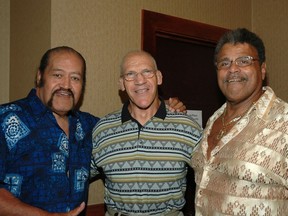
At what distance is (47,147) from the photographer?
166 cm

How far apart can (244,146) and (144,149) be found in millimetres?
526

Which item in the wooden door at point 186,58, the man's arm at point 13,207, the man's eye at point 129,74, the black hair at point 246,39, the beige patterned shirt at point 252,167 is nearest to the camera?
the beige patterned shirt at point 252,167

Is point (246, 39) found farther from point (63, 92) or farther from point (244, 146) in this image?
point (63, 92)

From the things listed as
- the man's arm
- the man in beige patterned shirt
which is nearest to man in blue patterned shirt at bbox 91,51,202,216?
the man in beige patterned shirt

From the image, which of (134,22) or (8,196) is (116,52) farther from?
(8,196)

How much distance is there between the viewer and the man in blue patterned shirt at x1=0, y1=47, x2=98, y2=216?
1.57 meters

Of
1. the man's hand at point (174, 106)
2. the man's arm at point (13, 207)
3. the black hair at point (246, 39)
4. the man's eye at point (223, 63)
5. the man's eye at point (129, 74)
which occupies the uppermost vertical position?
the black hair at point (246, 39)

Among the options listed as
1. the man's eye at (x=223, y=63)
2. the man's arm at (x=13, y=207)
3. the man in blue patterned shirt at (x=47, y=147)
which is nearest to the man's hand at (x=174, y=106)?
the man's eye at (x=223, y=63)

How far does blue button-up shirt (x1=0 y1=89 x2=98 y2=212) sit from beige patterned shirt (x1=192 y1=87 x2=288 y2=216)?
25.9 inches

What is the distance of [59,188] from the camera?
1.65 metres

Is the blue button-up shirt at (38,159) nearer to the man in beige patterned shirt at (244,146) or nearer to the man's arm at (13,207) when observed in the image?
the man's arm at (13,207)

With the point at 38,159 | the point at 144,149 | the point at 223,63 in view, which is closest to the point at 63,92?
the point at 38,159

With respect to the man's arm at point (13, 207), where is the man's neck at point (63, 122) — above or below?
above

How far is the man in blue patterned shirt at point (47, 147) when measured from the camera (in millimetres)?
1571
